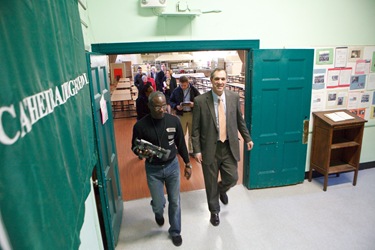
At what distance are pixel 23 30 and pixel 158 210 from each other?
2.35 meters

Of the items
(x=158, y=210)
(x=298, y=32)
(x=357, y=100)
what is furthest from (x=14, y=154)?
(x=357, y=100)

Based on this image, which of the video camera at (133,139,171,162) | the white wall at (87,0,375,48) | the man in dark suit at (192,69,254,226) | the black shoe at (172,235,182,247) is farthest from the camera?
the white wall at (87,0,375,48)

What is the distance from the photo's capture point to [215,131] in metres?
2.76

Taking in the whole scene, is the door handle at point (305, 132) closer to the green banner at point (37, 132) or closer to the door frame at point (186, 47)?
the door frame at point (186, 47)

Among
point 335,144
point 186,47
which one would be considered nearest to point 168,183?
point 186,47

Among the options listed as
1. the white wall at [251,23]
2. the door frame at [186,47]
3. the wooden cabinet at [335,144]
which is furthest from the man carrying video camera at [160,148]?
the wooden cabinet at [335,144]

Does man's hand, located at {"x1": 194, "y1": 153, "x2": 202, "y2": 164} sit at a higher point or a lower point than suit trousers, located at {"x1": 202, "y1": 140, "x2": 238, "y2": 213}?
higher

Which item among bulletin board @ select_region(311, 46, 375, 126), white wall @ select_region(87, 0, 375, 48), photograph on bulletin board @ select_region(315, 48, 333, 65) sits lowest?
bulletin board @ select_region(311, 46, 375, 126)

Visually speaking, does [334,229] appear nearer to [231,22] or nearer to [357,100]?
[357,100]

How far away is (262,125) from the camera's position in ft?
11.5

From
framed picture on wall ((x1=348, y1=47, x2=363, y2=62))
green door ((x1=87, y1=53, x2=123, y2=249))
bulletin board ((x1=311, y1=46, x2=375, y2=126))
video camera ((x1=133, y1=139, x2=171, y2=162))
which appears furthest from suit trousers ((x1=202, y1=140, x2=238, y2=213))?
framed picture on wall ((x1=348, y1=47, x2=363, y2=62))

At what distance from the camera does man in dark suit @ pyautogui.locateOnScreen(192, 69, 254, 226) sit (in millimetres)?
2750

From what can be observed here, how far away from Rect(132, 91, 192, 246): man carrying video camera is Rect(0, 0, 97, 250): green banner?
1154 millimetres

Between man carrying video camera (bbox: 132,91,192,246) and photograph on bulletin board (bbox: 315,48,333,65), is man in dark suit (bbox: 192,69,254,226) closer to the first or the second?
man carrying video camera (bbox: 132,91,192,246)
